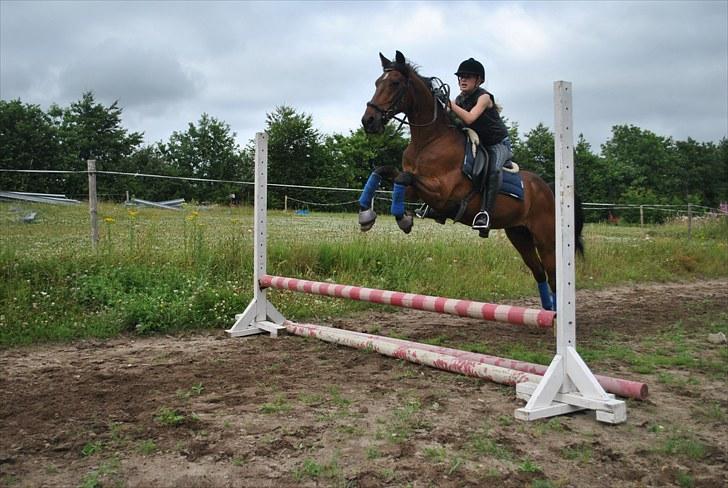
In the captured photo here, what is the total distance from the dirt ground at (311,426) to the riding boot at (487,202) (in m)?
1.22

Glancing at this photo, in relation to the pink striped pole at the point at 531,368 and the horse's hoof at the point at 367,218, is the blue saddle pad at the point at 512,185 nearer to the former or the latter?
the horse's hoof at the point at 367,218

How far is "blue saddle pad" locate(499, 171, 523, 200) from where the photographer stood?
16.1ft

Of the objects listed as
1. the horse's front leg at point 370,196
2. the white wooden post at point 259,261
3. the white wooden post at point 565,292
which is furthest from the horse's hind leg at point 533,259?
the white wooden post at point 565,292

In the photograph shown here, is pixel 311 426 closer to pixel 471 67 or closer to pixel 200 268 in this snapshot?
pixel 471 67

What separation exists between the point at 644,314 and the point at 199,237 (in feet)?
16.4

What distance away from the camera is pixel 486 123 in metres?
4.87

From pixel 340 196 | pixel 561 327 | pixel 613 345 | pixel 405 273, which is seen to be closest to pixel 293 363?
pixel 561 327

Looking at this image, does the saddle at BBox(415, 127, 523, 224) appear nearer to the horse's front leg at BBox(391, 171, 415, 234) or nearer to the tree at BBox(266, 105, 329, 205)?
the horse's front leg at BBox(391, 171, 415, 234)

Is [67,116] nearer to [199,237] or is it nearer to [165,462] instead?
[199,237]

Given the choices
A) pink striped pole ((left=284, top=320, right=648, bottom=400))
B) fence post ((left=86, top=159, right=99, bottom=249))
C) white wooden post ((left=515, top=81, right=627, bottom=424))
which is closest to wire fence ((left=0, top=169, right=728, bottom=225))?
fence post ((left=86, top=159, right=99, bottom=249))

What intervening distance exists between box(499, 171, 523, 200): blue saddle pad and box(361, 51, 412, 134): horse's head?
1063 mm

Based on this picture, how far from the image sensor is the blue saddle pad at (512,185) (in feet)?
16.1

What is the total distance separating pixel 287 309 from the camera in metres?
6.34

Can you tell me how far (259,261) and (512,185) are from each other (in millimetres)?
2318
